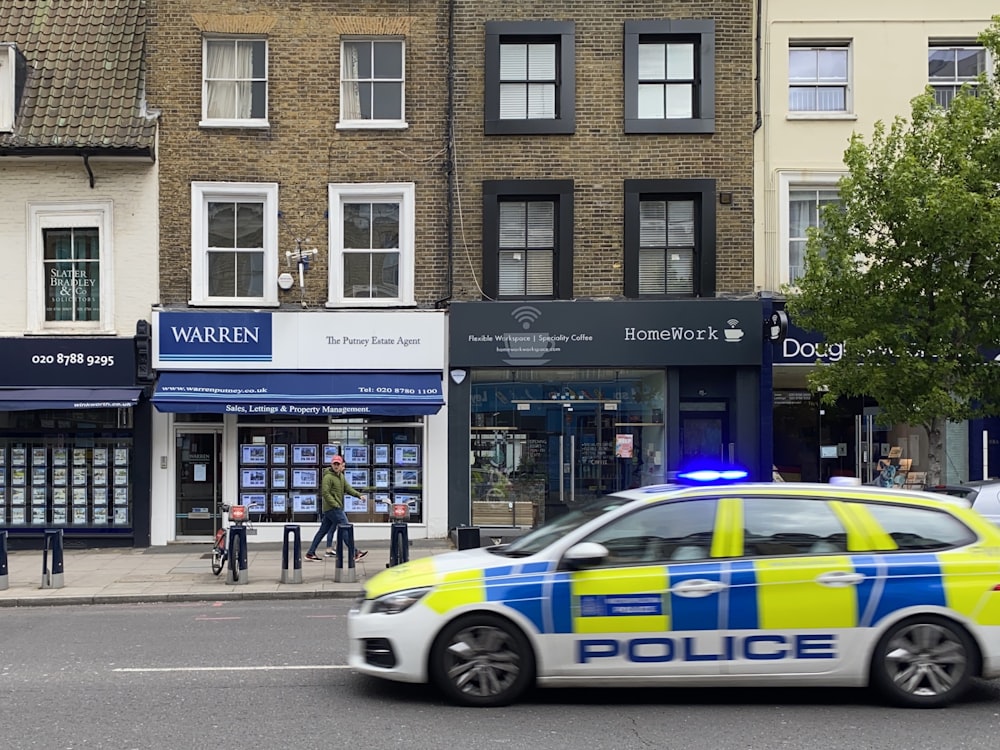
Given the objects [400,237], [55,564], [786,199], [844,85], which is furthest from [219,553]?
[844,85]

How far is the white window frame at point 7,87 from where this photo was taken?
55.3ft

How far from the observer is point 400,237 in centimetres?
1744

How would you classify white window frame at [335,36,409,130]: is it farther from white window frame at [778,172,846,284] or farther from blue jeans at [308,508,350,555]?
blue jeans at [308,508,350,555]

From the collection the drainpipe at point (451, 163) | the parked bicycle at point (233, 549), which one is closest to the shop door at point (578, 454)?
the drainpipe at point (451, 163)

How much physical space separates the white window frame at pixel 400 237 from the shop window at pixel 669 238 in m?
3.71

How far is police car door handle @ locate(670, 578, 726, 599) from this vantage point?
6.59 metres

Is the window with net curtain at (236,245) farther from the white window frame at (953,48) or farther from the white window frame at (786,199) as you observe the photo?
the white window frame at (953,48)

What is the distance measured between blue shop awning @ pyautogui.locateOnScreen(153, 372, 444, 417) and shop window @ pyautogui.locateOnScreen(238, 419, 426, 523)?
24.8 inches

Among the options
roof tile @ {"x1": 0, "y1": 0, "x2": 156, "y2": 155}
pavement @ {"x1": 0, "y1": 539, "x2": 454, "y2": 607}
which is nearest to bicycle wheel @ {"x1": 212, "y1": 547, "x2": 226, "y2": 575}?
pavement @ {"x1": 0, "y1": 539, "x2": 454, "y2": 607}

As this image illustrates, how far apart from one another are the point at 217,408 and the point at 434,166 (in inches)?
216

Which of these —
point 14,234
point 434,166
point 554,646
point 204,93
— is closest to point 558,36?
point 434,166

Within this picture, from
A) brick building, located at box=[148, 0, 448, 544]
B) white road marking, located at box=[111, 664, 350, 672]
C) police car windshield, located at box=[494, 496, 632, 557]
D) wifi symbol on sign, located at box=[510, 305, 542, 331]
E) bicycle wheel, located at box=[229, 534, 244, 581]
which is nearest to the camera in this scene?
police car windshield, located at box=[494, 496, 632, 557]

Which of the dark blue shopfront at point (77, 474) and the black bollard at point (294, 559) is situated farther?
the dark blue shopfront at point (77, 474)

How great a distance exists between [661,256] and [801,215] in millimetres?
2571
